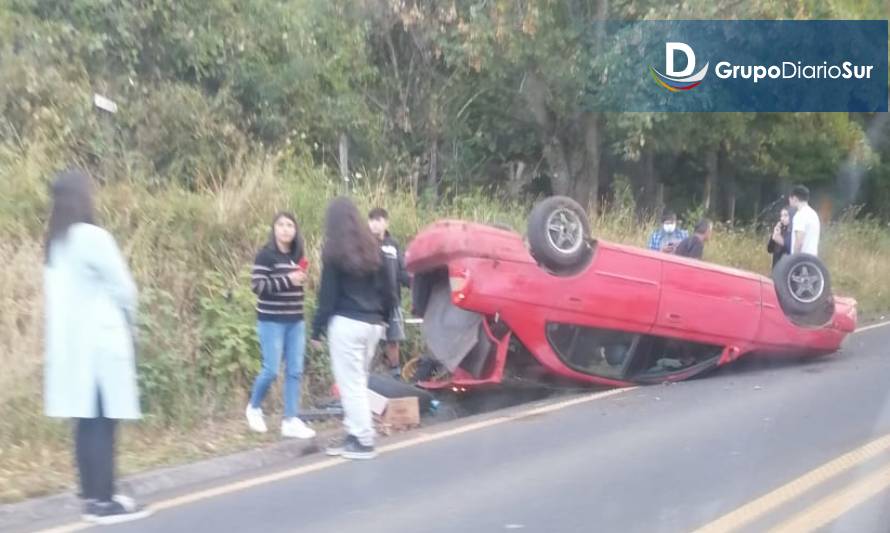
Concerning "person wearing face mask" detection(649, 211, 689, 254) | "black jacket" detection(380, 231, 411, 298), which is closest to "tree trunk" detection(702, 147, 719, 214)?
"person wearing face mask" detection(649, 211, 689, 254)

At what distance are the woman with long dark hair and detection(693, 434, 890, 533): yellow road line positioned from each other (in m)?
2.68

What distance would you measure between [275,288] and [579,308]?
10.1ft

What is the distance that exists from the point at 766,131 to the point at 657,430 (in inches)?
538

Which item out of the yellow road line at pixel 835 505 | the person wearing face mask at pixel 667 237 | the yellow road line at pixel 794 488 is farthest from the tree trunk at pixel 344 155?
→ the yellow road line at pixel 835 505

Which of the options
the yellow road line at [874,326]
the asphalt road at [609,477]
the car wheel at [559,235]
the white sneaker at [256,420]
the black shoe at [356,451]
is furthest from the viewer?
the yellow road line at [874,326]

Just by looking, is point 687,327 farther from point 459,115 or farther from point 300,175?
point 459,115

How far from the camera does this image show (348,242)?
27.6ft

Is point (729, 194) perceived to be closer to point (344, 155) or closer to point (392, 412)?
point (344, 155)

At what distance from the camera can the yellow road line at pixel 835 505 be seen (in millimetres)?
6836

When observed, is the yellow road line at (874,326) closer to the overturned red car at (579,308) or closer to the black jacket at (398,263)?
the overturned red car at (579,308)

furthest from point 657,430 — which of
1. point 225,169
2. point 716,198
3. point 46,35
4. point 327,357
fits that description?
point 716,198

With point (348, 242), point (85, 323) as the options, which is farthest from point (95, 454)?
point (348, 242)

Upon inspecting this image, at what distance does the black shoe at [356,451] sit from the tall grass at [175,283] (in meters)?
1.47

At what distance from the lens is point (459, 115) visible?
19797 mm
